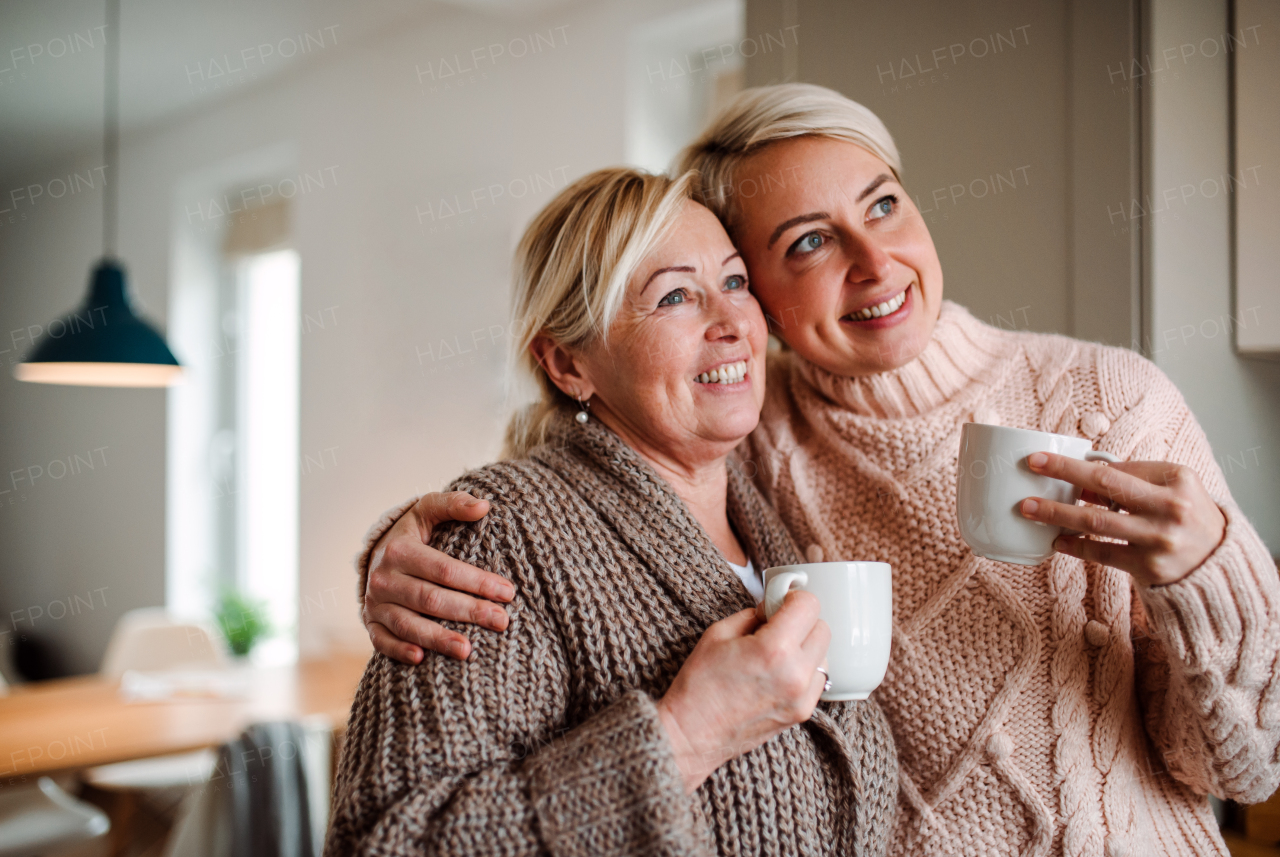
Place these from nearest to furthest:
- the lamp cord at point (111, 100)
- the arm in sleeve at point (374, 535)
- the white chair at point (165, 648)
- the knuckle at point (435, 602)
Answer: the knuckle at point (435, 602), the arm in sleeve at point (374, 535), the lamp cord at point (111, 100), the white chair at point (165, 648)

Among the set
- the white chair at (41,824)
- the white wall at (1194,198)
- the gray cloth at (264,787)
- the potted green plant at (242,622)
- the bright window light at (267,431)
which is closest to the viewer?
the white wall at (1194,198)

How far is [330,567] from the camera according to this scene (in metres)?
3.99

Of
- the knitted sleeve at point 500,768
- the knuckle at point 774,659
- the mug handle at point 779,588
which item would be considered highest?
the mug handle at point 779,588

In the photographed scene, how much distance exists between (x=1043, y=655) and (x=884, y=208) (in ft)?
2.03

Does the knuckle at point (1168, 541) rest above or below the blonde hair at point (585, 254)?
below

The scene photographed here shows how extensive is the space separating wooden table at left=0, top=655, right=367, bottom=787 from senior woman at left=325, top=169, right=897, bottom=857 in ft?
Result: 5.43

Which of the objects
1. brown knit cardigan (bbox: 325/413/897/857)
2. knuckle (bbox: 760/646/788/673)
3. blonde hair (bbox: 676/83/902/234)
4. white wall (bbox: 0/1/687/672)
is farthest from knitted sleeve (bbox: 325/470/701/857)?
white wall (bbox: 0/1/687/672)

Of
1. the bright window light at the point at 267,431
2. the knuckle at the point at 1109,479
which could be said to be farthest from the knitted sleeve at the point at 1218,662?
the bright window light at the point at 267,431

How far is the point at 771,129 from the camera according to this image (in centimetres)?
125

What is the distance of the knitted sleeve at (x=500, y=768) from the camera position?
84 centimetres

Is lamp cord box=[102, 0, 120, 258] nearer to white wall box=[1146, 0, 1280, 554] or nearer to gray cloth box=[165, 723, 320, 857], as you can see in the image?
gray cloth box=[165, 723, 320, 857]

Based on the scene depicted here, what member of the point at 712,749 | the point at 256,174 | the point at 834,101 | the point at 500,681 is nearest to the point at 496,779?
the point at 500,681

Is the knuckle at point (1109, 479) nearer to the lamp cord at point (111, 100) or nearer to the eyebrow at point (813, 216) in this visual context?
the eyebrow at point (813, 216)

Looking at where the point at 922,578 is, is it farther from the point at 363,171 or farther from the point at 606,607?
the point at 363,171
